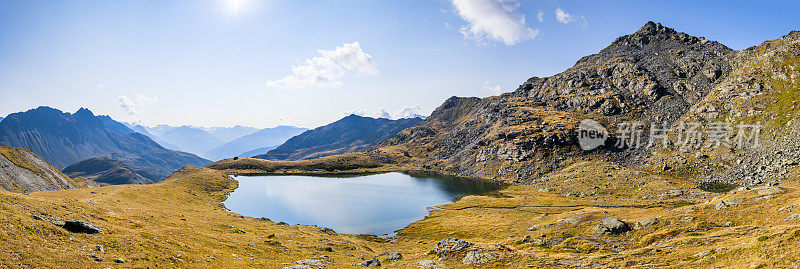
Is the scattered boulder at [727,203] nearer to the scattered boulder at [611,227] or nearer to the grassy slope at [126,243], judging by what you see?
the scattered boulder at [611,227]

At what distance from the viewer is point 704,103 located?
532 feet

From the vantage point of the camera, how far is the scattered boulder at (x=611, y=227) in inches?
1991

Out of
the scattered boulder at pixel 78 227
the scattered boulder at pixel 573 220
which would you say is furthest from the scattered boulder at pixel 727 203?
the scattered boulder at pixel 78 227

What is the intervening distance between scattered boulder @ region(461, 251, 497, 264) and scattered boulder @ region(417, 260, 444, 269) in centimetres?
337

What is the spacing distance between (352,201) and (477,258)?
3953 inches

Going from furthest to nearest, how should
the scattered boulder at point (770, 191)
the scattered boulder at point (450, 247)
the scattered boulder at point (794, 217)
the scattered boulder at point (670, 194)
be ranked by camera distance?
the scattered boulder at point (670, 194) < the scattered boulder at point (770, 191) < the scattered boulder at point (450, 247) < the scattered boulder at point (794, 217)

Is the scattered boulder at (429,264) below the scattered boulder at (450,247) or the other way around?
below

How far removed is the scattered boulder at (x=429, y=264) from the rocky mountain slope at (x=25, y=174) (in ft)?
328

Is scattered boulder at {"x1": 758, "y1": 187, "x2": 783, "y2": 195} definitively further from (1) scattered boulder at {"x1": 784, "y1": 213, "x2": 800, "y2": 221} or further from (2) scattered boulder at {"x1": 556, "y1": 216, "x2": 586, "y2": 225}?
(2) scattered boulder at {"x1": 556, "y1": 216, "x2": 586, "y2": 225}

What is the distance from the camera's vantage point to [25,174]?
89.6 meters

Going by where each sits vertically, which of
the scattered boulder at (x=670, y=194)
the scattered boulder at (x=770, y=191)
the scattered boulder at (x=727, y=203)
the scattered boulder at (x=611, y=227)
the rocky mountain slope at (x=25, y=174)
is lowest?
the scattered boulder at (x=670, y=194)

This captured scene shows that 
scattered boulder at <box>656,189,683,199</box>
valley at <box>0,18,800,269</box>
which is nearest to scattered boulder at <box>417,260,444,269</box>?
valley at <box>0,18,800,269</box>

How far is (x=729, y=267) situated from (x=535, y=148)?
177221 mm

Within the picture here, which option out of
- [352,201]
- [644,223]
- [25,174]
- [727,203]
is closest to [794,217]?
[727,203]
